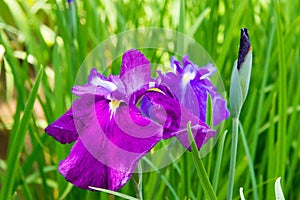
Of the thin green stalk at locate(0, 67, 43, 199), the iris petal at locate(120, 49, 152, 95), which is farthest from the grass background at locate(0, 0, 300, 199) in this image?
the iris petal at locate(120, 49, 152, 95)

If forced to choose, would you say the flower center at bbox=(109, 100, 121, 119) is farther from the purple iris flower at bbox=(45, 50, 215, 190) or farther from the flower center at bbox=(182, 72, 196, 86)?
the flower center at bbox=(182, 72, 196, 86)

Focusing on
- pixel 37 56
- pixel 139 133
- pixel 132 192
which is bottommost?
pixel 132 192

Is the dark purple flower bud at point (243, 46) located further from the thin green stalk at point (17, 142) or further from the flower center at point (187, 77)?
the thin green stalk at point (17, 142)

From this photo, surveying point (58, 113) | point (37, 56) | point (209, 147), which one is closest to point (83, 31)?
point (37, 56)

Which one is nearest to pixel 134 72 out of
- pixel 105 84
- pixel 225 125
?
pixel 105 84

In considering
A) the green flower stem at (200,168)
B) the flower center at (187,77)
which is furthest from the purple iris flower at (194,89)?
the green flower stem at (200,168)

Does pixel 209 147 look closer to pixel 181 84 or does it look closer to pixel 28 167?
pixel 181 84
